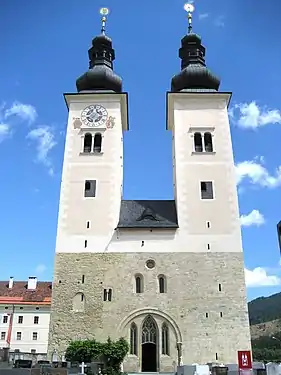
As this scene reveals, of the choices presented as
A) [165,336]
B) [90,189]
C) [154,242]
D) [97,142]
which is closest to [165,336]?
[165,336]

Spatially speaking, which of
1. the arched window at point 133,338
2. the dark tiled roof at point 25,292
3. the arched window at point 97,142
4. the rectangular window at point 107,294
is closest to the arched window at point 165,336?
the arched window at point 133,338

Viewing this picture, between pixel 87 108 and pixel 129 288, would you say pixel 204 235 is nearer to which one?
pixel 129 288

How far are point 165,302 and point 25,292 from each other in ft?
93.5

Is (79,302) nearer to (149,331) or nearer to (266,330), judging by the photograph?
(149,331)

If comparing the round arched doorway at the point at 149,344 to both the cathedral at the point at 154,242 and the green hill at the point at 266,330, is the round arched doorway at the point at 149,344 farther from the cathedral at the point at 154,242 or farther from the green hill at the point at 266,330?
the green hill at the point at 266,330

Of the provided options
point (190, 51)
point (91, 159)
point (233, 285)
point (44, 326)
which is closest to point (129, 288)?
point (233, 285)

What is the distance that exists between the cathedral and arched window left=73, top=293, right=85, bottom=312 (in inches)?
2.3

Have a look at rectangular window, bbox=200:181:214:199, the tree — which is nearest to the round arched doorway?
the tree

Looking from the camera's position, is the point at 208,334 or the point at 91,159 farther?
the point at 91,159

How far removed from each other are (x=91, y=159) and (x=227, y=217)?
32.2ft

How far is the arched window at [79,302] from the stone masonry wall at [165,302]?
18 cm

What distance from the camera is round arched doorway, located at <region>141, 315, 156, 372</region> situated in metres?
24.2

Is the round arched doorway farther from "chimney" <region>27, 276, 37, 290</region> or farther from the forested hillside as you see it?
the forested hillside

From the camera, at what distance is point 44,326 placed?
46031mm
